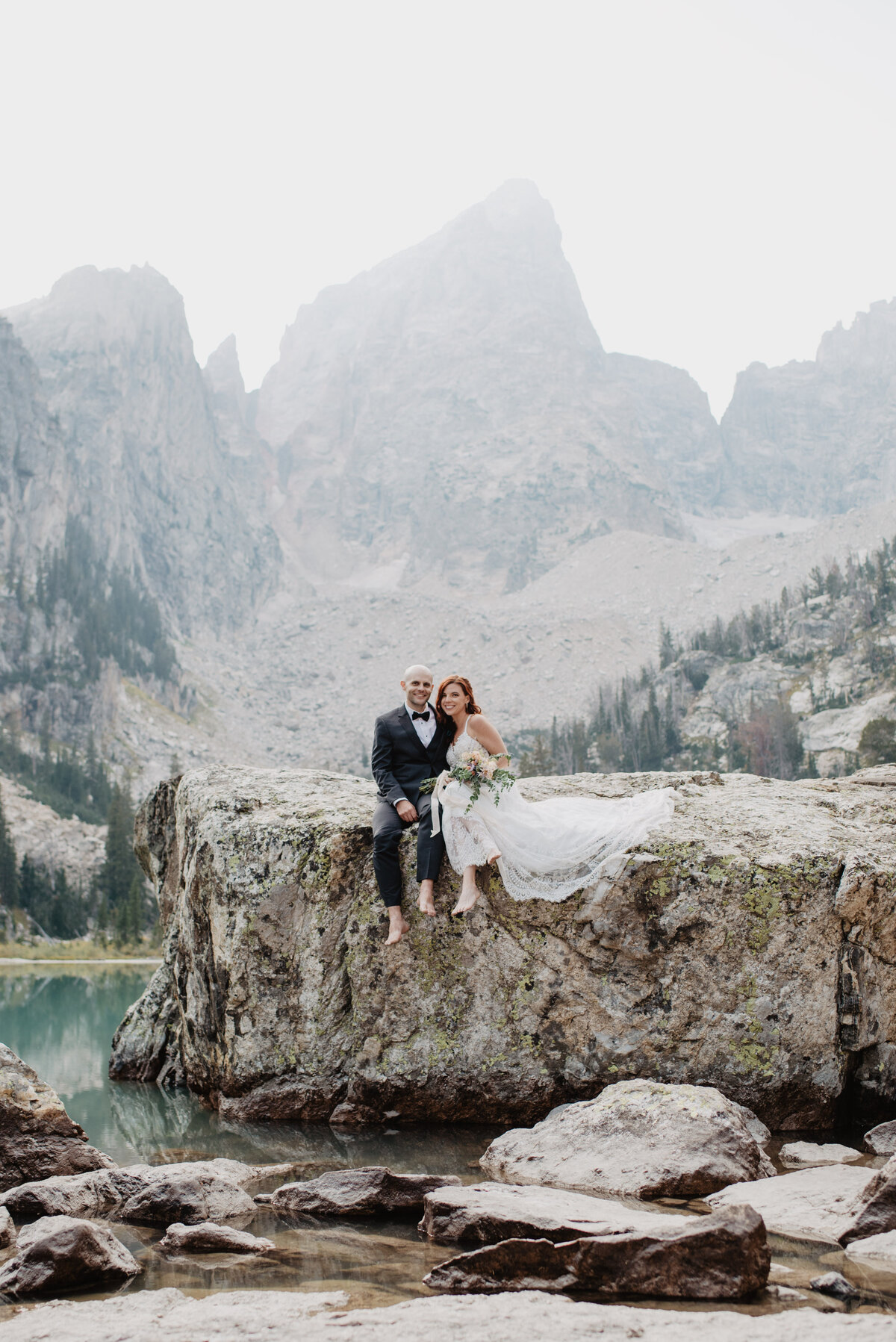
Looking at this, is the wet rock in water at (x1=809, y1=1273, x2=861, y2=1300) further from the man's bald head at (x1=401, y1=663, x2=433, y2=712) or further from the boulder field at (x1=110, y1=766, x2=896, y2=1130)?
the man's bald head at (x1=401, y1=663, x2=433, y2=712)

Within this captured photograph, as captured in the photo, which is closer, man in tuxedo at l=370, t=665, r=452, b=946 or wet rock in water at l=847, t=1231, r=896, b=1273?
wet rock in water at l=847, t=1231, r=896, b=1273

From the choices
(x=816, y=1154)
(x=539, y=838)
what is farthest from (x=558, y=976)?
(x=816, y=1154)

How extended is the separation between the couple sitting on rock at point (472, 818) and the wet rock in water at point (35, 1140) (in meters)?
3.12

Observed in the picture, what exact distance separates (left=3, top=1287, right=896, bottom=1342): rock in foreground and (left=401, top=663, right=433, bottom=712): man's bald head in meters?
6.27

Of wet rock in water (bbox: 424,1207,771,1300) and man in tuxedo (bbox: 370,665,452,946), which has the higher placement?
man in tuxedo (bbox: 370,665,452,946)

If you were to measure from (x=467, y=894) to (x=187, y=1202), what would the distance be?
12.5ft

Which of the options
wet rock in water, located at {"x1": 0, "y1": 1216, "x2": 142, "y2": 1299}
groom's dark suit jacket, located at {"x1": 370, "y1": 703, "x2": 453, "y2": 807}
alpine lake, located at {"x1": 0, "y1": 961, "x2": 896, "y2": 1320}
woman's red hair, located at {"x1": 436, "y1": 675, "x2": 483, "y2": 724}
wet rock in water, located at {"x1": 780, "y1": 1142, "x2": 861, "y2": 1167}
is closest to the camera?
alpine lake, located at {"x1": 0, "y1": 961, "x2": 896, "y2": 1320}

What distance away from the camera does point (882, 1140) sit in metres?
7.62

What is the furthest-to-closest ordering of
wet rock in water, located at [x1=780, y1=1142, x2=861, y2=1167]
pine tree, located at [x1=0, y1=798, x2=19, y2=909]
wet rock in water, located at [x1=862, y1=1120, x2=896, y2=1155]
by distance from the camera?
pine tree, located at [x1=0, y1=798, x2=19, y2=909]
wet rock in water, located at [x1=862, y1=1120, x2=896, y2=1155]
wet rock in water, located at [x1=780, y1=1142, x2=861, y2=1167]

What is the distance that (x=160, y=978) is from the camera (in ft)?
43.0

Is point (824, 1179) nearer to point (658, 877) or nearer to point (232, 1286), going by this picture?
point (658, 877)

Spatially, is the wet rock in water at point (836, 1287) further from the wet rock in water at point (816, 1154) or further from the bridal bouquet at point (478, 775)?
the bridal bouquet at point (478, 775)

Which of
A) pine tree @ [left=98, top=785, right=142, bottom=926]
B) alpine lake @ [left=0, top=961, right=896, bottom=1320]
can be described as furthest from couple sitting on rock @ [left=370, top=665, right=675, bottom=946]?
pine tree @ [left=98, top=785, right=142, bottom=926]

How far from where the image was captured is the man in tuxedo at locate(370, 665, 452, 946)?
9422mm
